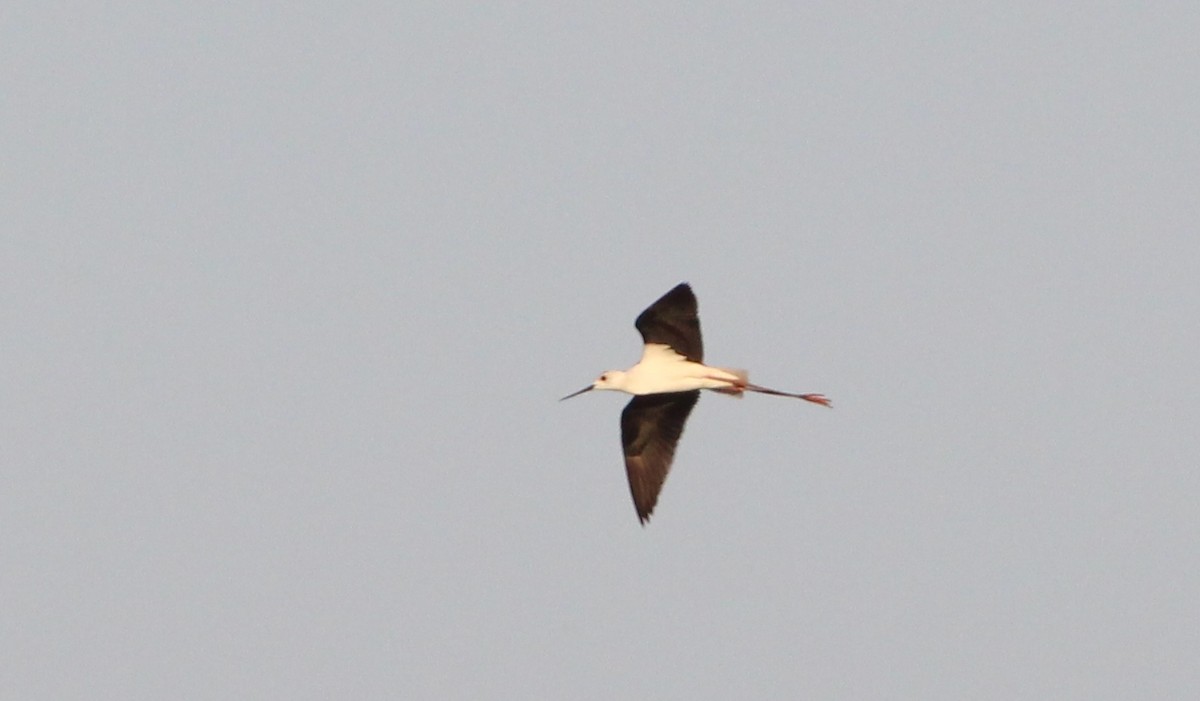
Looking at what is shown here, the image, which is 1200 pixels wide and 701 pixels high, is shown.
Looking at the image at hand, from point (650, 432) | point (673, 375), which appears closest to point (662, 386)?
point (673, 375)

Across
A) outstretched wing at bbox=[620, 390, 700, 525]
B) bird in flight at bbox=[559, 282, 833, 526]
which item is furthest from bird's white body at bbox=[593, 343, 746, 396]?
outstretched wing at bbox=[620, 390, 700, 525]

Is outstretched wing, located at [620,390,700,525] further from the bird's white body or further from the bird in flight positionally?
the bird's white body

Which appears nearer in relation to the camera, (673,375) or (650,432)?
(673,375)

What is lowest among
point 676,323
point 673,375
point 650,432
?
point 650,432

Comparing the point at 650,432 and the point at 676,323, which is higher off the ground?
the point at 676,323

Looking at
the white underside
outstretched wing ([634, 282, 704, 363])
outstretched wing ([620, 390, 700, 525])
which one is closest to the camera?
outstretched wing ([634, 282, 704, 363])

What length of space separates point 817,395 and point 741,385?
75.1 inches

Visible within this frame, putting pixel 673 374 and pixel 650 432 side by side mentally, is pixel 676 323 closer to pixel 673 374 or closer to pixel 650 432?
pixel 673 374

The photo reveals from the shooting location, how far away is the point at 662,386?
2842cm

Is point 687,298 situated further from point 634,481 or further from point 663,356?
point 634,481

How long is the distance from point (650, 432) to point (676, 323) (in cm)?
201

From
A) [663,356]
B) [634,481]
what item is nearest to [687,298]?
[663,356]

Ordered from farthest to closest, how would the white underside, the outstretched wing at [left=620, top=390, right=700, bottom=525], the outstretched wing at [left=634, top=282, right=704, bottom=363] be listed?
the outstretched wing at [left=620, top=390, right=700, bottom=525]
the white underside
the outstretched wing at [left=634, top=282, right=704, bottom=363]

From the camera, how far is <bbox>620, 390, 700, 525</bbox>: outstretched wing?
2931 centimetres
